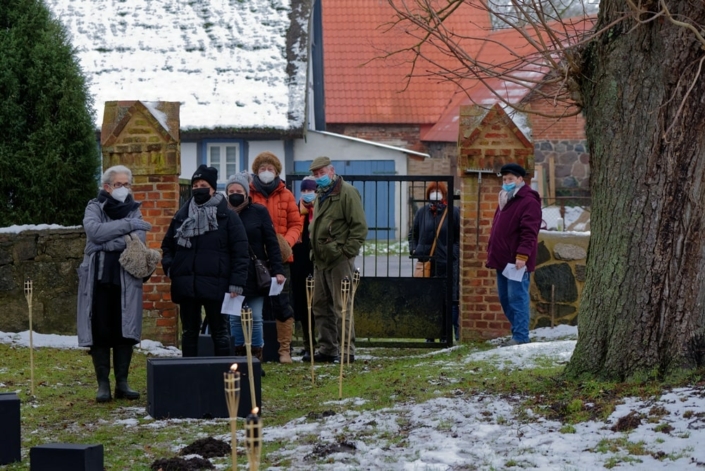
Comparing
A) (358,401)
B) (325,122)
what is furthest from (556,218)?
(358,401)

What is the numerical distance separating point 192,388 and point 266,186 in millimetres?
3112

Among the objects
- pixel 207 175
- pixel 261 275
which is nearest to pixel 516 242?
pixel 261 275

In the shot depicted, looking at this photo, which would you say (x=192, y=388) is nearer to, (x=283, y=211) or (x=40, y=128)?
(x=283, y=211)

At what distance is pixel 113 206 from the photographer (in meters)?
8.05

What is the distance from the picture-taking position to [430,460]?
5.59 m

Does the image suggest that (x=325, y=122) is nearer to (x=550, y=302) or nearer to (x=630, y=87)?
(x=550, y=302)

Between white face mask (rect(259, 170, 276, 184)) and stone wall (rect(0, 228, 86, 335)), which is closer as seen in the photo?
white face mask (rect(259, 170, 276, 184))

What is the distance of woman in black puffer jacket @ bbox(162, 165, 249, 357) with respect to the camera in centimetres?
837

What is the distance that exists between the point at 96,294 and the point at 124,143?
10.8 feet

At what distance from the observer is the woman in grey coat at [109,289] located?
312 inches

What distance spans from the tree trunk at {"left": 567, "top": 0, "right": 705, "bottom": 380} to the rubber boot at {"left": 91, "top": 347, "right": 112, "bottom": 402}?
3.42 metres

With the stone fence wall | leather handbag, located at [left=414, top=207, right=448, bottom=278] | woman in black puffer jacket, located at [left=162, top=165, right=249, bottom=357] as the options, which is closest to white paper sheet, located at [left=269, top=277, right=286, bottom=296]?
woman in black puffer jacket, located at [left=162, top=165, right=249, bottom=357]

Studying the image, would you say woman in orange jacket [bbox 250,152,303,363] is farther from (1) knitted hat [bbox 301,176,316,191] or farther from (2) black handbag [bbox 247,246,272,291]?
(2) black handbag [bbox 247,246,272,291]

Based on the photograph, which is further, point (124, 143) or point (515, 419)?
point (124, 143)
